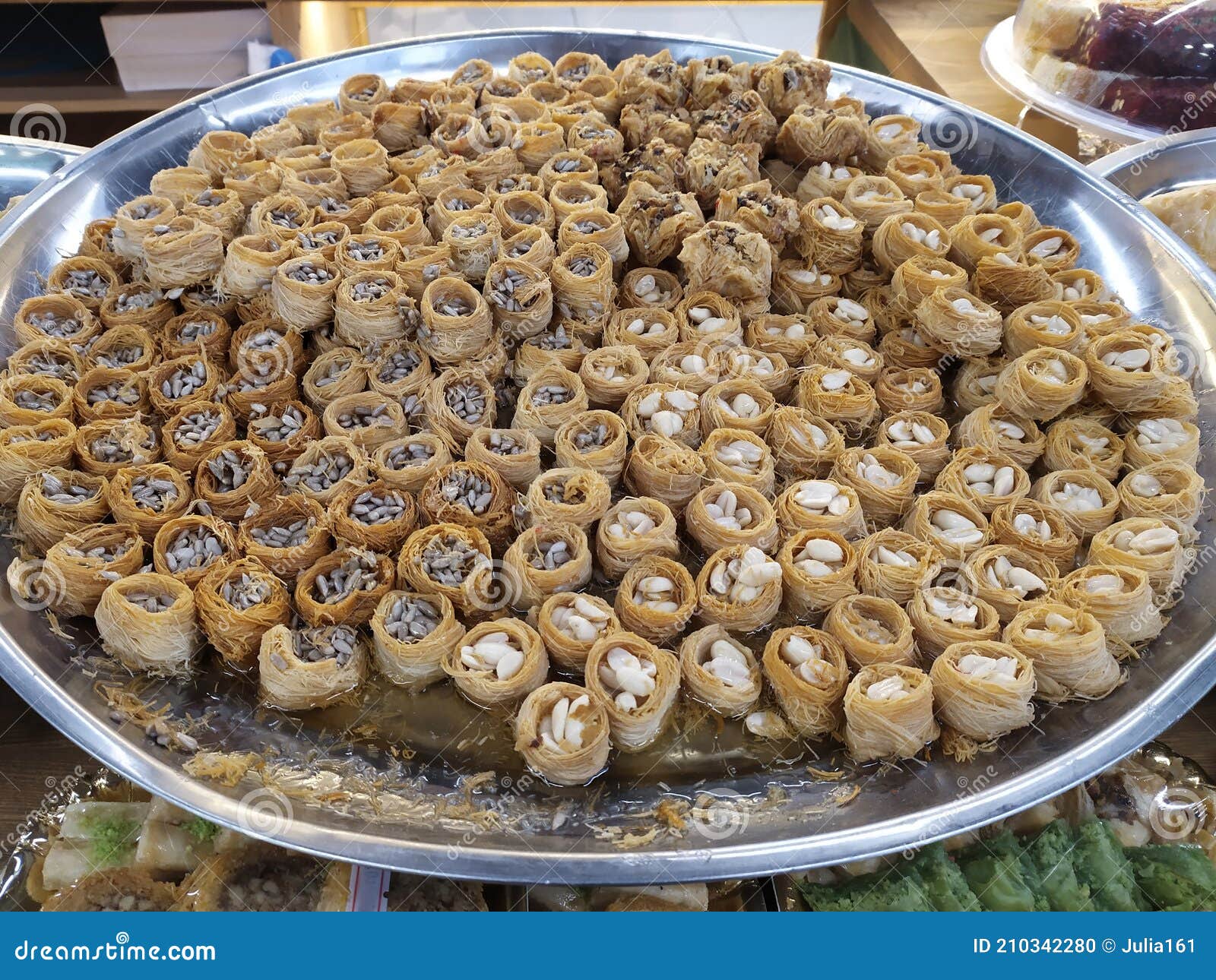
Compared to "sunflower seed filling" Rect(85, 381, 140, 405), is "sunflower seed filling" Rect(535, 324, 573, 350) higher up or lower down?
higher up

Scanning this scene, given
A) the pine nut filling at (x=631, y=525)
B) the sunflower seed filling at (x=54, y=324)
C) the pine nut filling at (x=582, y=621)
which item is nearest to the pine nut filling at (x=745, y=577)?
the pine nut filling at (x=631, y=525)

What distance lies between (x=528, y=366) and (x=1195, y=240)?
10.7 ft

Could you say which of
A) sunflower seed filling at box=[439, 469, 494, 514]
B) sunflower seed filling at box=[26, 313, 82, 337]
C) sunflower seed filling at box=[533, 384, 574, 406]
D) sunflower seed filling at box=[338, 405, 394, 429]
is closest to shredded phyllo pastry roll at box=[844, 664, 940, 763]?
sunflower seed filling at box=[439, 469, 494, 514]

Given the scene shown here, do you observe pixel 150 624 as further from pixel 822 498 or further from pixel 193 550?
pixel 822 498

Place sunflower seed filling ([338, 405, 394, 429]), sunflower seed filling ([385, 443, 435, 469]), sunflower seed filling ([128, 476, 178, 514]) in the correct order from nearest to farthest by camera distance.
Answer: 1. sunflower seed filling ([128, 476, 178, 514])
2. sunflower seed filling ([385, 443, 435, 469])
3. sunflower seed filling ([338, 405, 394, 429])

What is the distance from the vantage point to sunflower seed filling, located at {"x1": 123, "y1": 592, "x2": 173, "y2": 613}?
2488 mm

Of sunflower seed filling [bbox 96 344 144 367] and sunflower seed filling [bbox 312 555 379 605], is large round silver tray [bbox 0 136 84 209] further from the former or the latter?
sunflower seed filling [bbox 312 555 379 605]

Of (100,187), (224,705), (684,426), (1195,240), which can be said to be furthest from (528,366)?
(1195,240)

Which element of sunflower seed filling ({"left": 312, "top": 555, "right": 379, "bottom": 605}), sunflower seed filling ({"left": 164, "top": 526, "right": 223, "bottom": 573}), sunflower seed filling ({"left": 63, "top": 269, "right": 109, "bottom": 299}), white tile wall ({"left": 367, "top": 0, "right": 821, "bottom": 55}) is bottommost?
white tile wall ({"left": 367, "top": 0, "right": 821, "bottom": 55})

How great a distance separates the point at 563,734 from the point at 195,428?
163cm

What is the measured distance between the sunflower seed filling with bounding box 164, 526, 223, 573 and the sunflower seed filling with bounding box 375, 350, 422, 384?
0.79 m

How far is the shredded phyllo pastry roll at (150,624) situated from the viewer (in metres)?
2.42

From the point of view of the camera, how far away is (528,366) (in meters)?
3.21

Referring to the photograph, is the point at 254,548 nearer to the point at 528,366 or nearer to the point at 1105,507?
the point at 528,366
